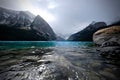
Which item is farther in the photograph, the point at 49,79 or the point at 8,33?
the point at 8,33

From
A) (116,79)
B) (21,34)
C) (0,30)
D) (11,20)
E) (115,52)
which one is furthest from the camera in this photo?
(11,20)

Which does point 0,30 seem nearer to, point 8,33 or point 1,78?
point 8,33

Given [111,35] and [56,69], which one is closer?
[56,69]

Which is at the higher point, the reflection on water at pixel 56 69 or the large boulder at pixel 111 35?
the large boulder at pixel 111 35

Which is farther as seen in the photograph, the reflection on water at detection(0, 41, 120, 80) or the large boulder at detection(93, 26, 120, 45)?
the large boulder at detection(93, 26, 120, 45)

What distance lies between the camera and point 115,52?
9922mm

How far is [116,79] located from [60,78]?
121 inches

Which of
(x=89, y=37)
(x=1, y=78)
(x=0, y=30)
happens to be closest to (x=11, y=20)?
(x=0, y=30)

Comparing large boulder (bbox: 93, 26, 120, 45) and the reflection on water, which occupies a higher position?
large boulder (bbox: 93, 26, 120, 45)

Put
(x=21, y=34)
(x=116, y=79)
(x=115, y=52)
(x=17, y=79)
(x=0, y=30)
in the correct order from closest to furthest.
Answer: (x=17, y=79) → (x=116, y=79) → (x=115, y=52) → (x=0, y=30) → (x=21, y=34)

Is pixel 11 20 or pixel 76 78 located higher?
pixel 11 20

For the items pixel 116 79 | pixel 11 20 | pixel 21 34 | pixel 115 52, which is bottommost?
pixel 116 79

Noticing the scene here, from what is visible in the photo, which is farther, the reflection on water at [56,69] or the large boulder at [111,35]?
the large boulder at [111,35]

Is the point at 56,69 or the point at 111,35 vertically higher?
the point at 111,35
